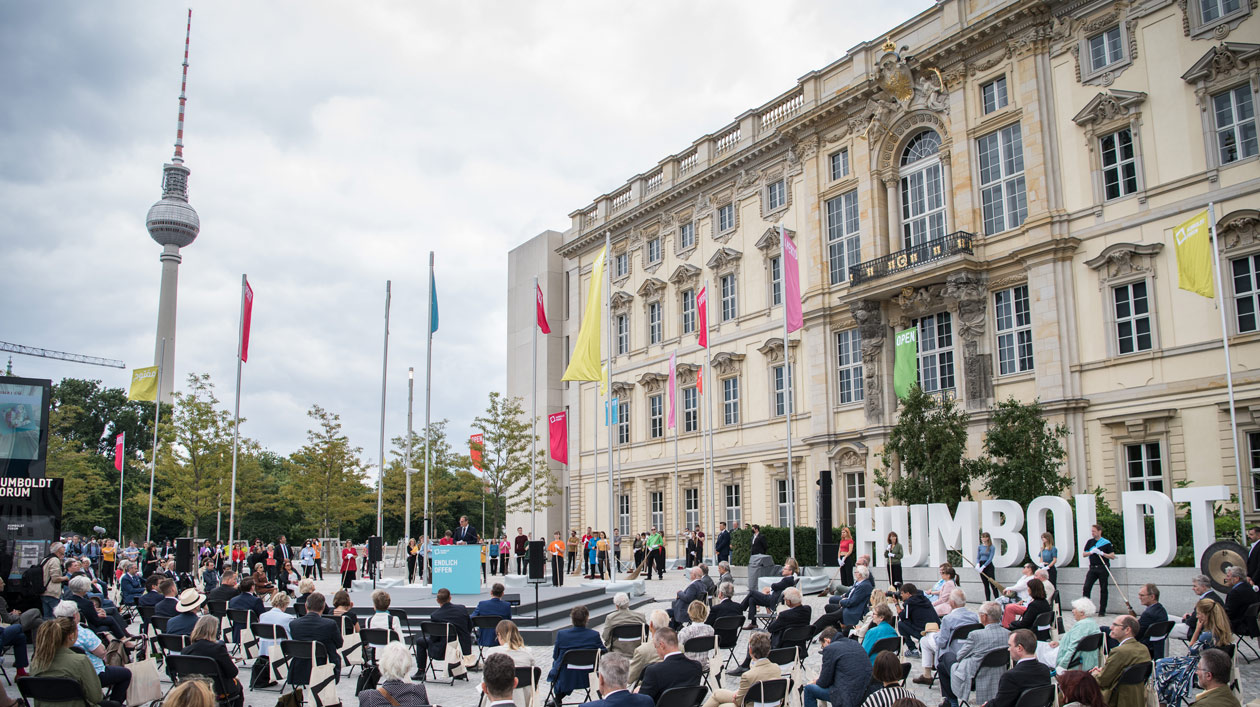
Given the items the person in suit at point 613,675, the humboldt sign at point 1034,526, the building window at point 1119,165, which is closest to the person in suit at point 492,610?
the person in suit at point 613,675

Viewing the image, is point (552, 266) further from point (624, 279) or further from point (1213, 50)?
point (1213, 50)

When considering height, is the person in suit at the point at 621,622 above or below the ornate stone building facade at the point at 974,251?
below

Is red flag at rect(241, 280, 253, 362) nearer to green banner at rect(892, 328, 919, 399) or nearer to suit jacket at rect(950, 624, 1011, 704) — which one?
green banner at rect(892, 328, 919, 399)

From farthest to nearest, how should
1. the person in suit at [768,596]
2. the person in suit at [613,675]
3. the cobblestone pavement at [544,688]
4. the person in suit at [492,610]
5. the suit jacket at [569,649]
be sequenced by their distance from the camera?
the person in suit at [768,596]
the person in suit at [492,610]
the cobblestone pavement at [544,688]
the suit jacket at [569,649]
the person in suit at [613,675]

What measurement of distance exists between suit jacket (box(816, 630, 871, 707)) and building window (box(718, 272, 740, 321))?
3172 centimetres

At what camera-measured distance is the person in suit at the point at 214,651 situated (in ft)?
31.4

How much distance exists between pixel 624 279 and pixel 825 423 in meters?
15.8

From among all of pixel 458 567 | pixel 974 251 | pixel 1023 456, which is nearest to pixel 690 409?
pixel 974 251

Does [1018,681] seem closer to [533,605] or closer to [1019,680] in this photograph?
[1019,680]

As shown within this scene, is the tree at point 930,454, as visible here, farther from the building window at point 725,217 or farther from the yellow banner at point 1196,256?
the building window at point 725,217

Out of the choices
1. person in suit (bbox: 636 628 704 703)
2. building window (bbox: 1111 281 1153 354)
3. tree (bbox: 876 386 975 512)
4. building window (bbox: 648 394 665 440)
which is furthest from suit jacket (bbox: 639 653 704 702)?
building window (bbox: 648 394 665 440)

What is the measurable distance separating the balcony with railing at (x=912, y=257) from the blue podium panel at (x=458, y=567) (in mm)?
18132

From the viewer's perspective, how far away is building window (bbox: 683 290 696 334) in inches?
1682

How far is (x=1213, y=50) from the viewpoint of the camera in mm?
24953
